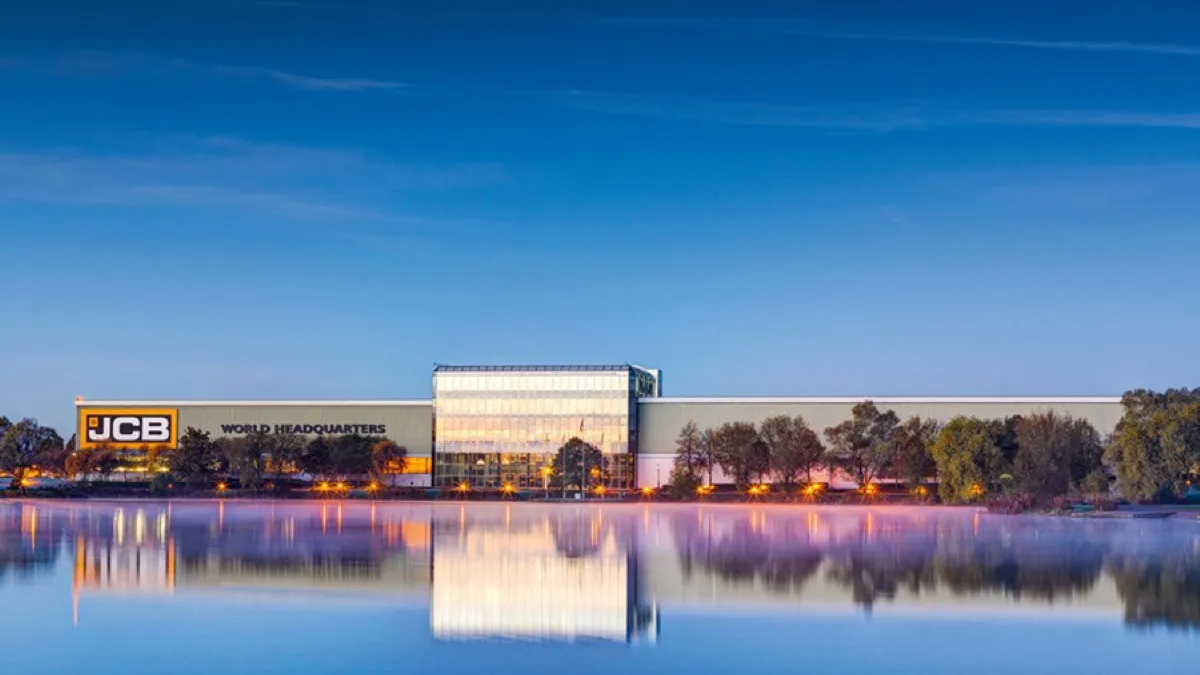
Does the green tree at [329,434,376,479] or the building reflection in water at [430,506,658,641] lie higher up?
the green tree at [329,434,376,479]

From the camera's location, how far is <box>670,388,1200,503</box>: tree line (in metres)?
85.2

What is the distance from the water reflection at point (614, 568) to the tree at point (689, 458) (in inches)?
2006

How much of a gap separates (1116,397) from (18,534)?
102 meters

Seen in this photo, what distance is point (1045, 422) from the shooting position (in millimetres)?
99062

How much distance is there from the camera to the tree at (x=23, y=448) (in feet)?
461

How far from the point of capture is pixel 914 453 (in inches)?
4341

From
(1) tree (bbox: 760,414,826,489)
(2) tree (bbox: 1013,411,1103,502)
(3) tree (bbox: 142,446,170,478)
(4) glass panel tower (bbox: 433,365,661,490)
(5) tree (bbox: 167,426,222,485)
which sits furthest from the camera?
(3) tree (bbox: 142,446,170,478)

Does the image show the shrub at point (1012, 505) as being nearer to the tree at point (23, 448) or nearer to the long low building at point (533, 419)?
the long low building at point (533, 419)

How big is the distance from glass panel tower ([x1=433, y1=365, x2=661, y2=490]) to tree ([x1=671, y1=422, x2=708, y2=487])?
8288 mm

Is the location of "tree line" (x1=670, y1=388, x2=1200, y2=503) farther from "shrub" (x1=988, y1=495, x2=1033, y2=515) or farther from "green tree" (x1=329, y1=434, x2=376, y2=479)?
"green tree" (x1=329, y1=434, x2=376, y2=479)

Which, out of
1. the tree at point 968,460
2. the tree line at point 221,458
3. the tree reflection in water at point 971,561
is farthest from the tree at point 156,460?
the tree reflection in water at point 971,561

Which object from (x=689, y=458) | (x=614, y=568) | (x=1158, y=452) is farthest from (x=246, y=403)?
(x=614, y=568)

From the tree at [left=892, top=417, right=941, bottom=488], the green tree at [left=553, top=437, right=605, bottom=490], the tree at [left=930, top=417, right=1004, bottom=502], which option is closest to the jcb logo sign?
the green tree at [left=553, top=437, right=605, bottom=490]

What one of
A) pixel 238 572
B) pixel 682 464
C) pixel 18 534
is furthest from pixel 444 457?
pixel 238 572
